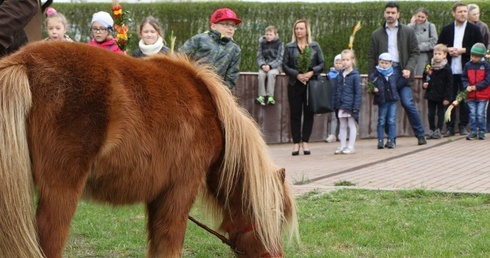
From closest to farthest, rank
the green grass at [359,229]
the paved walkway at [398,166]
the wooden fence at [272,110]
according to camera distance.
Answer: the green grass at [359,229] → the paved walkway at [398,166] → the wooden fence at [272,110]

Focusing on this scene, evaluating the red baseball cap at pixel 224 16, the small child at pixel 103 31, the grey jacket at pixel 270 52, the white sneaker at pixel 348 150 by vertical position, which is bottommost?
the white sneaker at pixel 348 150

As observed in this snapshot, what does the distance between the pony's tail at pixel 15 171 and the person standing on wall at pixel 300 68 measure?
30.1 feet

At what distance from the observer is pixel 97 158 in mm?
4555

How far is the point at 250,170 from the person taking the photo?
545cm

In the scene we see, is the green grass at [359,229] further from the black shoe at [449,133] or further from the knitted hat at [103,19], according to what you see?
the black shoe at [449,133]

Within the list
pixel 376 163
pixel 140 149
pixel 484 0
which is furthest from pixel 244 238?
pixel 484 0

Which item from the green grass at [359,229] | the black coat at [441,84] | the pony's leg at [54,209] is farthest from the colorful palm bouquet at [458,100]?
the pony's leg at [54,209]

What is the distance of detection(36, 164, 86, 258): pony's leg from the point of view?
442 centimetres

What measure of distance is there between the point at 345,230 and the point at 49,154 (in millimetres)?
3257

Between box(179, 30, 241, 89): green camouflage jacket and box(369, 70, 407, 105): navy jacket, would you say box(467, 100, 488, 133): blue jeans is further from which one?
box(179, 30, 241, 89): green camouflage jacket

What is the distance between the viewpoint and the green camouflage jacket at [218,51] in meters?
8.97

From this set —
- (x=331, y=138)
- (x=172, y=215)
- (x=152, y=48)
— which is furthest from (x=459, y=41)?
(x=172, y=215)

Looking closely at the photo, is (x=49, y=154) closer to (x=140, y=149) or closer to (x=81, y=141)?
(x=81, y=141)

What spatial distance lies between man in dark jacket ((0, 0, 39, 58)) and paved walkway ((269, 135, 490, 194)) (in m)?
4.41
